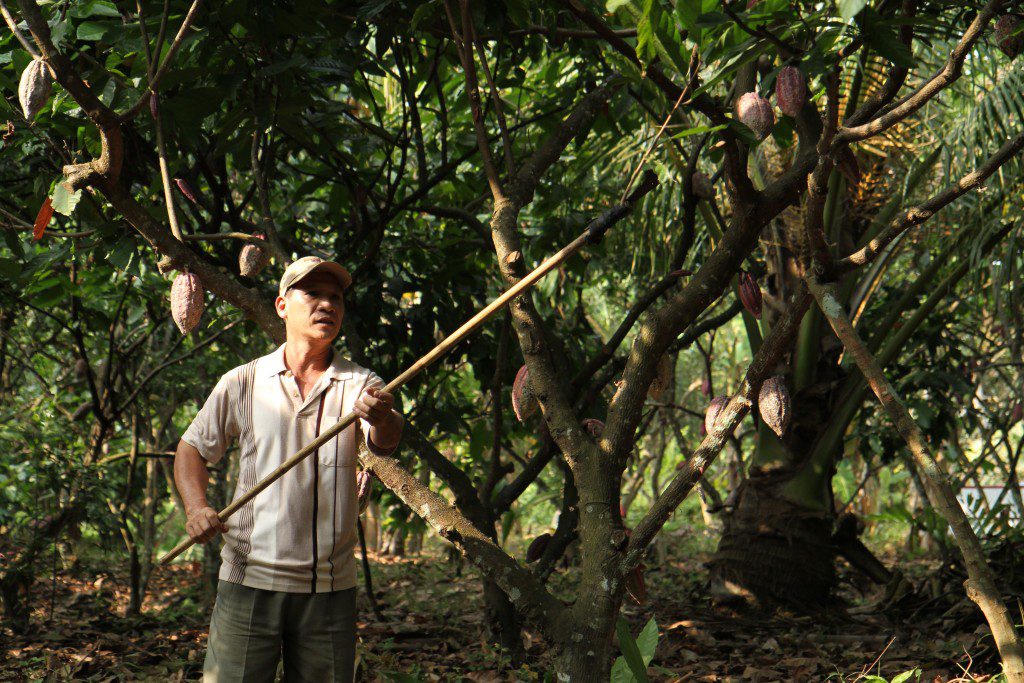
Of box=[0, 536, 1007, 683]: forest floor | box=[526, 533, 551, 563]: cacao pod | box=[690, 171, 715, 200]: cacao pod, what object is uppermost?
box=[690, 171, 715, 200]: cacao pod

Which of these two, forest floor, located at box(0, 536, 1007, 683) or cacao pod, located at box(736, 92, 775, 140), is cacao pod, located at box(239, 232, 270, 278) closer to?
forest floor, located at box(0, 536, 1007, 683)

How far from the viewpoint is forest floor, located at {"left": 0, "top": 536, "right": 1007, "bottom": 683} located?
2379 mm

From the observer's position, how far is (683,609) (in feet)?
10.9

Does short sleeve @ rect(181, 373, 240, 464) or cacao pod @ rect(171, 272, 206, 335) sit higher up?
cacao pod @ rect(171, 272, 206, 335)

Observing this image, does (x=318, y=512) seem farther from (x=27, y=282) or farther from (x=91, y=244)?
(x=27, y=282)

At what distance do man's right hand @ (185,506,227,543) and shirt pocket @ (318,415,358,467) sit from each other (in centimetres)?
21

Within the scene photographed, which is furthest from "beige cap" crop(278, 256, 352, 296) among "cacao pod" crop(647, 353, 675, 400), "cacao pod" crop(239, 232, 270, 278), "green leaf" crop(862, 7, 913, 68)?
"green leaf" crop(862, 7, 913, 68)

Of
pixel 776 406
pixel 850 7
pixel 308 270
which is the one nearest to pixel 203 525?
pixel 308 270

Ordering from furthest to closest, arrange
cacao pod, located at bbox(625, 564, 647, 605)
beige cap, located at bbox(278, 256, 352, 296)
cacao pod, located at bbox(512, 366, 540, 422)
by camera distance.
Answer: cacao pod, located at bbox(512, 366, 540, 422), cacao pod, located at bbox(625, 564, 647, 605), beige cap, located at bbox(278, 256, 352, 296)

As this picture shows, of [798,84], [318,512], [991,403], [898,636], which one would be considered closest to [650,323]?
[798,84]

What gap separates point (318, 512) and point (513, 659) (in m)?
1.03

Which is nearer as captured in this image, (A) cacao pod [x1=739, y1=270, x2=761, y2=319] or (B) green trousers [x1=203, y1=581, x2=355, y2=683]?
(B) green trousers [x1=203, y1=581, x2=355, y2=683]

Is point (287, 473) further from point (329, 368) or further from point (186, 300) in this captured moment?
point (186, 300)

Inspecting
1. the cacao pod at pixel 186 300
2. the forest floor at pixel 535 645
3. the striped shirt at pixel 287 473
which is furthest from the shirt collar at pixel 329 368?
the forest floor at pixel 535 645
